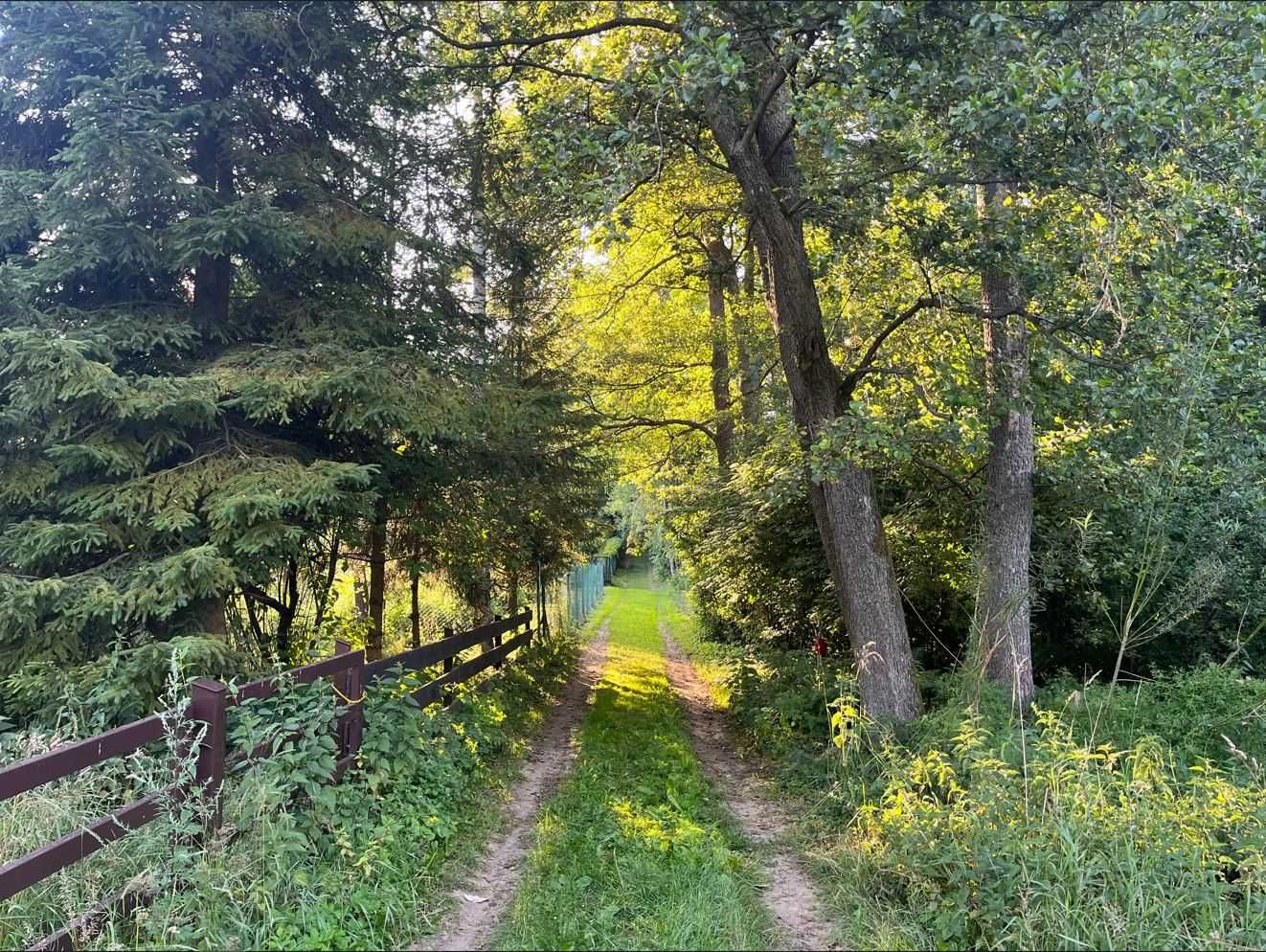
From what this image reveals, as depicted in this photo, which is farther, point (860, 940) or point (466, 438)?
point (466, 438)

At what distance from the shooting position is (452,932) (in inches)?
154

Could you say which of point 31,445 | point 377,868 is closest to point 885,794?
point 377,868

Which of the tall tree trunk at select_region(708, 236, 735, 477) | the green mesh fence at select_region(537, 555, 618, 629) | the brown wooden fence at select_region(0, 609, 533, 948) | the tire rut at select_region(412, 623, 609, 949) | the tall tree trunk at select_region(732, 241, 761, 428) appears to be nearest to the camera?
the brown wooden fence at select_region(0, 609, 533, 948)

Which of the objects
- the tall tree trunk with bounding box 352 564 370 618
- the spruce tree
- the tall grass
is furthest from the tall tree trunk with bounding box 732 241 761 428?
the tall grass

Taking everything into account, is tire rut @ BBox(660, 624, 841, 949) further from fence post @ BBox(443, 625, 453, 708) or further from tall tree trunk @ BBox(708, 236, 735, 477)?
tall tree trunk @ BBox(708, 236, 735, 477)

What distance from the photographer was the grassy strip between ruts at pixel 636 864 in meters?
3.83

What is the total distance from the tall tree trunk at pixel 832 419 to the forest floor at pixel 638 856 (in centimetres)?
162

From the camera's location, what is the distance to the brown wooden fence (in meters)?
3.17

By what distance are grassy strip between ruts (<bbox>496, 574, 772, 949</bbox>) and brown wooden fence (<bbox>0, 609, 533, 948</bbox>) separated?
173cm

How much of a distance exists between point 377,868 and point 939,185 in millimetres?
6041

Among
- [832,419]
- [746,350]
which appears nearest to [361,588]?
[832,419]

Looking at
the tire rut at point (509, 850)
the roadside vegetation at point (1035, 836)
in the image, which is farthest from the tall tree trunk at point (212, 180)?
the roadside vegetation at point (1035, 836)

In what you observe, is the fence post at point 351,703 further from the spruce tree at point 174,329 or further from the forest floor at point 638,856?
the forest floor at point 638,856

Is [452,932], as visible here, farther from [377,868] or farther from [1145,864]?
[1145,864]
